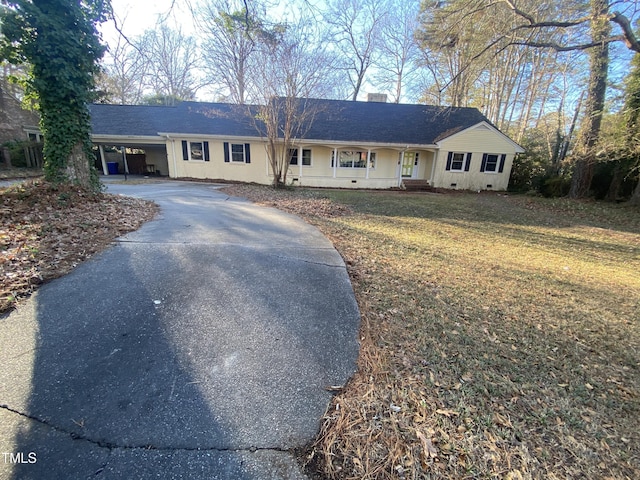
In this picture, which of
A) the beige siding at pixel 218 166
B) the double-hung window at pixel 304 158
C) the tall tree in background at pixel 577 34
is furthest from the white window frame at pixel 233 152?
the tall tree in background at pixel 577 34

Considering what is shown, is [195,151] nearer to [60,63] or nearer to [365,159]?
[365,159]

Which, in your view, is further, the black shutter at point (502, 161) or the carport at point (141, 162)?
the carport at point (141, 162)

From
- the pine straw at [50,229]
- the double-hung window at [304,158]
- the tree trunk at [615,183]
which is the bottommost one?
the pine straw at [50,229]

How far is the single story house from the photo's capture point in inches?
669

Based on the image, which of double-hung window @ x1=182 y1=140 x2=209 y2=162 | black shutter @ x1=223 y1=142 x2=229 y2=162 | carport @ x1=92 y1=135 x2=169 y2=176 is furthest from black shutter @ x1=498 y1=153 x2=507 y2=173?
carport @ x1=92 y1=135 x2=169 y2=176

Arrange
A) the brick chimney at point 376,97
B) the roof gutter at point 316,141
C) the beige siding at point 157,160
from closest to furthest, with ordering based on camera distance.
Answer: the roof gutter at point 316,141, the beige siding at point 157,160, the brick chimney at point 376,97

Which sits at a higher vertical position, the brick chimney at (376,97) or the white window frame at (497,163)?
the brick chimney at (376,97)

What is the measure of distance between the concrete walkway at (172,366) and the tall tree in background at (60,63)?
4344 millimetres

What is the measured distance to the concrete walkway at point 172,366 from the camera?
1625 millimetres

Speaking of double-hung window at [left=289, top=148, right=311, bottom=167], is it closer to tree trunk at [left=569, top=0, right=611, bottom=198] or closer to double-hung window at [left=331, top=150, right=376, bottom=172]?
double-hung window at [left=331, top=150, right=376, bottom=172]

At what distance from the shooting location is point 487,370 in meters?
2.43

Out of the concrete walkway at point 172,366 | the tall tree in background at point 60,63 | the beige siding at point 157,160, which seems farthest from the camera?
the beige siding at point 157,160

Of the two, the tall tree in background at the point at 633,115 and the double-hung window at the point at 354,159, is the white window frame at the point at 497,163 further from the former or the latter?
the double-hung window at the point at 354,159

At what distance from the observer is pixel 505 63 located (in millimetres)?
22609
